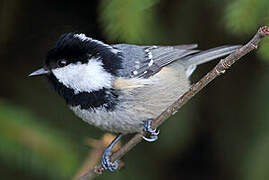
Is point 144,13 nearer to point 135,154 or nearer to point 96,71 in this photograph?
point 96,71

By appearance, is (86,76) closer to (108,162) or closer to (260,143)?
(108,162)

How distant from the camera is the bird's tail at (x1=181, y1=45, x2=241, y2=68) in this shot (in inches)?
81.0

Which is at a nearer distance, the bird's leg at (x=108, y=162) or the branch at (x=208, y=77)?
the branch at (x=208, y=77)

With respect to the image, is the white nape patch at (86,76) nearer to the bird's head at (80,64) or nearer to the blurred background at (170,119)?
the bird's head at (80,64)

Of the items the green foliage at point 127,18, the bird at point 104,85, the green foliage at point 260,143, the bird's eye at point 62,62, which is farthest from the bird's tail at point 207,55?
the bird's eye at point 62,62

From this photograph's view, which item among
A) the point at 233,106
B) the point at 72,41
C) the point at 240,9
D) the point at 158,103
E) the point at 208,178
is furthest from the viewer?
the point at 208,178

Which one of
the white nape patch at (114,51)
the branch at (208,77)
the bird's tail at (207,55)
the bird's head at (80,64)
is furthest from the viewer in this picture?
the bird's tail at (207,55)

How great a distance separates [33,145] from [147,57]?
0.62 meters

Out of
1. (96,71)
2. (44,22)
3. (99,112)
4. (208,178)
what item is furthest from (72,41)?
(208,178)

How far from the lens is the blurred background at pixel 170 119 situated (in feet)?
6.14

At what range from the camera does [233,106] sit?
2193mm

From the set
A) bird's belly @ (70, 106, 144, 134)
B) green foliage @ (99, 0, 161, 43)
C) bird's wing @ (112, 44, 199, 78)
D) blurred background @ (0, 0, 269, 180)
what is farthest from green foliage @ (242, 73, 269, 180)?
green foliage @ (99, 0, 161, 43)

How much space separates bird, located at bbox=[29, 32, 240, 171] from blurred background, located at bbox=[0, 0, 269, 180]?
4.7 inches

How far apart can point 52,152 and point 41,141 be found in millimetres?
59
